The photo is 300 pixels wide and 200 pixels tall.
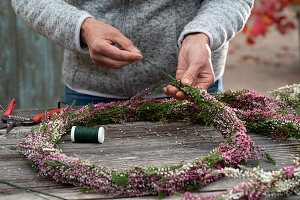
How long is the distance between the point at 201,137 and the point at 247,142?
26 cm

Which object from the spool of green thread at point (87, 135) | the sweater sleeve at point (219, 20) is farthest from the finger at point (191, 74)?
the spool of green thread at point (87, 135)

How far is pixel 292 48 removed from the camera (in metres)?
8.52

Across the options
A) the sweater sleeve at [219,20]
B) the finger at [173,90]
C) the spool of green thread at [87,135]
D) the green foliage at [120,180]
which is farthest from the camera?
the sweater sleeve at [219,20]

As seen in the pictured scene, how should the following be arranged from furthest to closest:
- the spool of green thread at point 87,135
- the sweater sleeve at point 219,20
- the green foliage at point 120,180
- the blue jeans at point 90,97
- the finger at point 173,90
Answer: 1. the blue jeans at point 90,97
2. the sweater sleeve at point 219,20
3. the finger at point 173,90
4. the spool of green thread at point 87,135
5. the green foliage at point 120,180

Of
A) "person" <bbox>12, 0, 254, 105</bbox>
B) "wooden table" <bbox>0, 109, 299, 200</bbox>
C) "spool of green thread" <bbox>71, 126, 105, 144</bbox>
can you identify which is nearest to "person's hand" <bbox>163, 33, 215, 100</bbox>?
"person" <bbox>12, 0, 254, 105</bbox>

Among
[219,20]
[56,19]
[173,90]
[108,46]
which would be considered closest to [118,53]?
[108,46]

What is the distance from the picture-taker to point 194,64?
1510 mm

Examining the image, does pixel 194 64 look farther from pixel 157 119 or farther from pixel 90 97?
pixel 90 97

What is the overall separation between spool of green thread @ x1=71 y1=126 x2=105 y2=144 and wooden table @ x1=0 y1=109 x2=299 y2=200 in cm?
2

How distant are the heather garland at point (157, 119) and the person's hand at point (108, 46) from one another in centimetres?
19

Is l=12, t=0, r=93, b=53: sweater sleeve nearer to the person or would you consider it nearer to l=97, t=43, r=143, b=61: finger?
the person

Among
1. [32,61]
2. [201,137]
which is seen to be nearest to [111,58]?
[201,137]

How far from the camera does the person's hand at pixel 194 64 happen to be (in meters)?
1.47

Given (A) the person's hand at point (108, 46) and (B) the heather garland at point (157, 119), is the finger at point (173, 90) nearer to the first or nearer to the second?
(B) the heather garland at point (157, 119)
